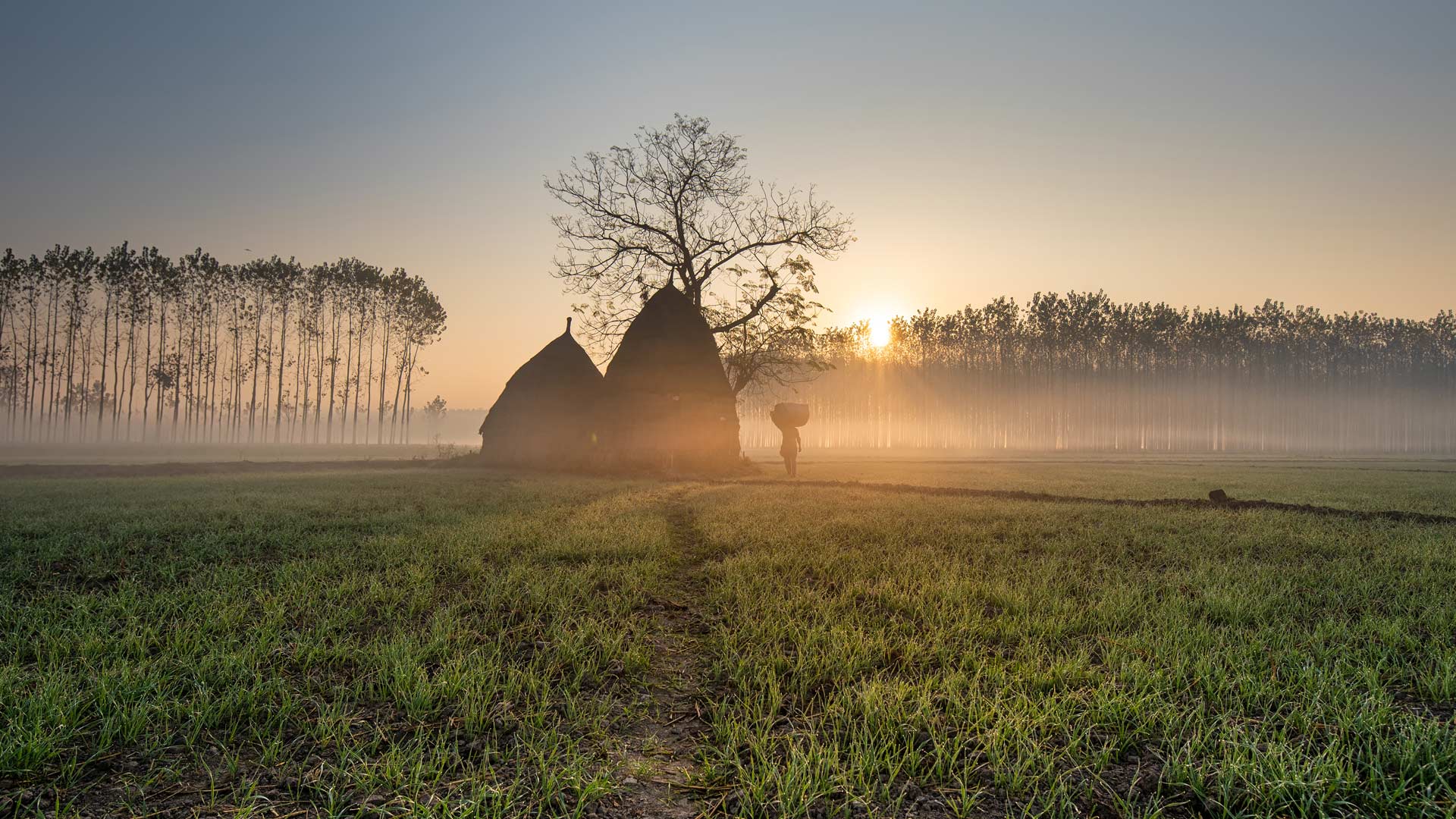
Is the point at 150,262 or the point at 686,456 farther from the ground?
the point at 150,262

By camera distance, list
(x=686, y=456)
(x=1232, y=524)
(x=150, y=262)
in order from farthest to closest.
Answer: (x=150, y=262)
(x=686, y=456)
(x=1232, y=524)

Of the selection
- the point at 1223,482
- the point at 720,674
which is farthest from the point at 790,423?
the point at 720,674

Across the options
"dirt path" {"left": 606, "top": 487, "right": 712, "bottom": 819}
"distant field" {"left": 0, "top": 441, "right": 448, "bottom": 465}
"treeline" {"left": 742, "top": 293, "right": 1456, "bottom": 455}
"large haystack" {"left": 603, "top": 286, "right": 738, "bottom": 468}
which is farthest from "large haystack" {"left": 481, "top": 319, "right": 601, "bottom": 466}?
"treeline" {"left": 742, "top": 293, "right": 1456, "bottom": 455}

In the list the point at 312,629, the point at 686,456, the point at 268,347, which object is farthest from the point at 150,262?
the point at 312,629

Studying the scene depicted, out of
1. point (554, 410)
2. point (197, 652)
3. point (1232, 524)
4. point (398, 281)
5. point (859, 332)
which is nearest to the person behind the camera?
point (197, 652)

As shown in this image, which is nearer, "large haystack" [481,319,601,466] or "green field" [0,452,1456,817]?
"green field" [0,452,1456,817]

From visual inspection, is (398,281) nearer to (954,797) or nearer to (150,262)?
(150,262)

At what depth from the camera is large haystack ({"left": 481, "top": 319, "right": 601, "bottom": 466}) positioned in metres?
26.3

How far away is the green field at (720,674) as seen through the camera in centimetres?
265

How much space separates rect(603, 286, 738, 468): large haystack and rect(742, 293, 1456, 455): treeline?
45557 mm

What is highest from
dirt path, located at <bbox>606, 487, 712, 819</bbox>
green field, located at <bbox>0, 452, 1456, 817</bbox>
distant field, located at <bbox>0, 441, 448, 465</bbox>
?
green field, located at <bbox>0, 452, 1456, 817</bbox>

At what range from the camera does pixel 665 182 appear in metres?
28.8

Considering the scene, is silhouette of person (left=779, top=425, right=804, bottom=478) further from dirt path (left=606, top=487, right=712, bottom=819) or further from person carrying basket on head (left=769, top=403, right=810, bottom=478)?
dirt path (left=606, top=487, right=712, bottom=819)

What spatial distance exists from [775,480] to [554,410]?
1152 centimetres
